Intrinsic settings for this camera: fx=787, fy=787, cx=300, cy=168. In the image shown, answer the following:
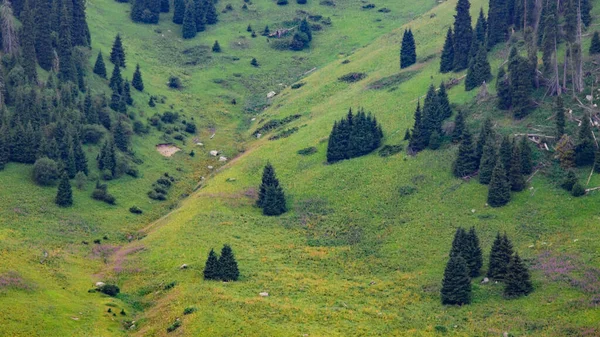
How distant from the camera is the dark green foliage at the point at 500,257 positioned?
84.3 metres

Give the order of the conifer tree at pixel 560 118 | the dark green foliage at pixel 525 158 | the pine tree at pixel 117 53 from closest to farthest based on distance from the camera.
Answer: the dark green foliage at pixel 525 158, the conifer tree at pixel 560 118, the pine tree at pixel 117 53

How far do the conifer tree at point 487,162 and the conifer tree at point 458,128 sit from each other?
1181 cm

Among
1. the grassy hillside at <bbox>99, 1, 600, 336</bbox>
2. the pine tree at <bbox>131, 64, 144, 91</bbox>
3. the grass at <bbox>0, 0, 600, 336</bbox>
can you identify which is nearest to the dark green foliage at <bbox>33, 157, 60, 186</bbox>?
the grass at <bbox>0, 0, 600, 336</bbox>

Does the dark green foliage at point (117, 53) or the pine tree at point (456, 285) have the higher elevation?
the dark green foliage at point (117, 53)

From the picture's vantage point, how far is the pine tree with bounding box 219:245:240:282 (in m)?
89.0

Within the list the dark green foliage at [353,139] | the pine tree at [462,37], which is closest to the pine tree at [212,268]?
the dark green foliage at [353,139]

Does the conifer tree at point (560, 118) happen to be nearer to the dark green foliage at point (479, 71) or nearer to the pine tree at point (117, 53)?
the dark green foliage at point (479, 71)

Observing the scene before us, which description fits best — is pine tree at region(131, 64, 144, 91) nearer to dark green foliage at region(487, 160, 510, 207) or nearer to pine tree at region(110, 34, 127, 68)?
pine tree at region(110, 34, 127, 68)

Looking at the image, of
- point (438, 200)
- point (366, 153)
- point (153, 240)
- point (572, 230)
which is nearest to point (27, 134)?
point (153, 240)

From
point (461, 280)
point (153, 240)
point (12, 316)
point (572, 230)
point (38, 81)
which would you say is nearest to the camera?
point (12, 316)

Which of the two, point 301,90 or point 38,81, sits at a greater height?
point 38,81

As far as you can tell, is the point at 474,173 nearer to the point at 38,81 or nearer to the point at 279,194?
the point at 279,194

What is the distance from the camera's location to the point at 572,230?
89.8 m

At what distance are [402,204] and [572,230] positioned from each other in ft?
82.7
